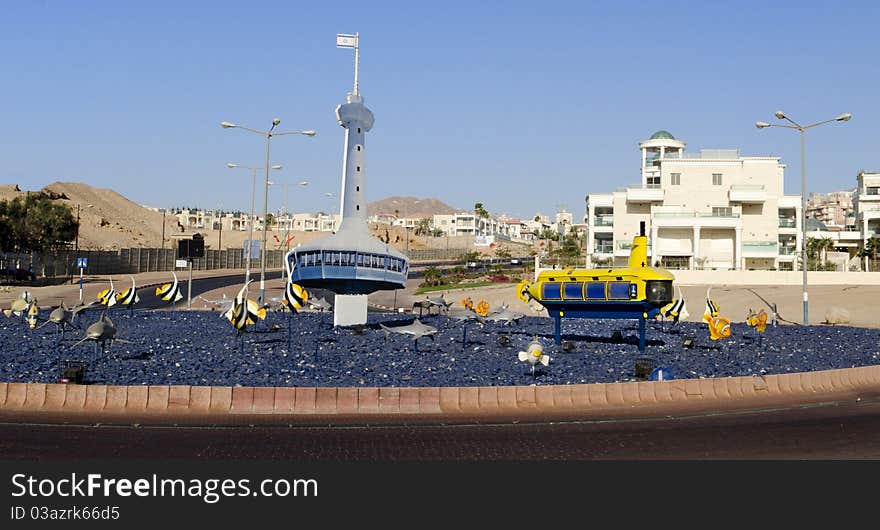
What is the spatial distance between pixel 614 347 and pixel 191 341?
17.0 metres

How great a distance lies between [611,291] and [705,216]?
47357 mm

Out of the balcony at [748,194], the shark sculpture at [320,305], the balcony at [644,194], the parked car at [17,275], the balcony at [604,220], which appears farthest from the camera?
the balcony at [604,220]

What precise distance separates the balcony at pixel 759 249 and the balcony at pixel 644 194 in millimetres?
9237

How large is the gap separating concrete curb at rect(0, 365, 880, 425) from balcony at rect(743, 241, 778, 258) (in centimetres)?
5485

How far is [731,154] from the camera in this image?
269 feet

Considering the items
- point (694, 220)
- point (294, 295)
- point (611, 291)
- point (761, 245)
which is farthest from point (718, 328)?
point (761, 245)

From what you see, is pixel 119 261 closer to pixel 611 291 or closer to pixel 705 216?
pixel 705 216

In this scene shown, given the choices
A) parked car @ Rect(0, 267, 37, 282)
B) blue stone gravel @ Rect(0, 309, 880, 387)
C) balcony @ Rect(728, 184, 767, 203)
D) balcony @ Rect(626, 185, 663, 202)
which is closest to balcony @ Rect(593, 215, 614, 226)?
balcony @ Rect(626, 185, 663, 202)

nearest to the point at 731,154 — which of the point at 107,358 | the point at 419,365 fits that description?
the point at 419,365

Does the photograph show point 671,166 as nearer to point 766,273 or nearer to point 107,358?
point 766,273

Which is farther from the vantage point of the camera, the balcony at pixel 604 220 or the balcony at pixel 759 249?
the balcony at pixel 604 220

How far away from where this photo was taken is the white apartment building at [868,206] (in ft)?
325

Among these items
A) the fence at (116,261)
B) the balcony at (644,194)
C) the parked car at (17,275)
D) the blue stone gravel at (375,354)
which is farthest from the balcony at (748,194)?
the fence at (116,261)

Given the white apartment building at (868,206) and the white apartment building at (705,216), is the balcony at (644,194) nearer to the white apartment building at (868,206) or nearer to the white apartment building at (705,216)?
the white apartment building at (705,216)
